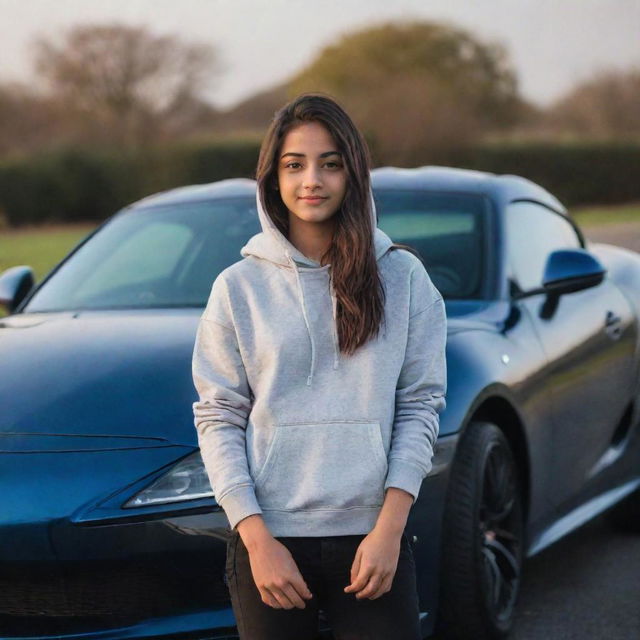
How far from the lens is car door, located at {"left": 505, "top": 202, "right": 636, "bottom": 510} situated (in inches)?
181

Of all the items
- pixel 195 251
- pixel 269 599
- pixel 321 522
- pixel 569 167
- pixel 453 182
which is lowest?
pixel 569 167

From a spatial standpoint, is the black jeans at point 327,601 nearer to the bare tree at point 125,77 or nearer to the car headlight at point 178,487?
the car headlight at point 178,487

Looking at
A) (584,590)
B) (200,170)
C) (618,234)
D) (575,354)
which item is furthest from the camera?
(200,170)

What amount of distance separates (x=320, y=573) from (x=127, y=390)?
141 centimetres

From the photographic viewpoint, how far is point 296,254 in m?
2.39

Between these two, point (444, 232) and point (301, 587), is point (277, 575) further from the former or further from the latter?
point (444, 232)

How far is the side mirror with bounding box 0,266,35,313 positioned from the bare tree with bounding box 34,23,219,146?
49749mm

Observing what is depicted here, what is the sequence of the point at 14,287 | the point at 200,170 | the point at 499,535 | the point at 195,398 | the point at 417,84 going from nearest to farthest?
the point at 195,398 → the point at 499,535 → the point at 14,287 → the point at 200,170 → the point at 417,84

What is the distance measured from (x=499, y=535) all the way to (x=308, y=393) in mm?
1919

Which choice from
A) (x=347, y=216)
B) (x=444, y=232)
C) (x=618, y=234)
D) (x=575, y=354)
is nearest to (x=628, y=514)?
(x=575, y=354)

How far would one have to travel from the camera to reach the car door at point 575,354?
4609mm

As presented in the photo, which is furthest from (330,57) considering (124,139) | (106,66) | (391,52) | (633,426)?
(633,426)

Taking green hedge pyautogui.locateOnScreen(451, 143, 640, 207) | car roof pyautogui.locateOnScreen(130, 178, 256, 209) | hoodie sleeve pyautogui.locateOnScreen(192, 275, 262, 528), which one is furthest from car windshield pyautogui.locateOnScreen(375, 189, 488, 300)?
green hedge pyautogui.locateOnScreen(451, 143, 640, 207)

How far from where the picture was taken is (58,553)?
3.19m
